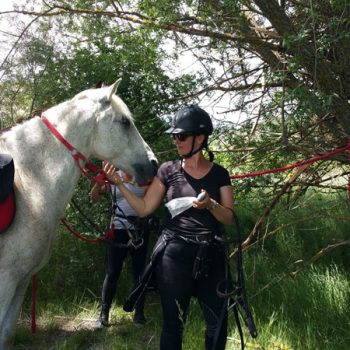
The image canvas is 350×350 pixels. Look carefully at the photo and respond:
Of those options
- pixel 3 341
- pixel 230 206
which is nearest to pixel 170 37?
pixel 230 206

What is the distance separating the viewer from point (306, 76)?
3.36 meters

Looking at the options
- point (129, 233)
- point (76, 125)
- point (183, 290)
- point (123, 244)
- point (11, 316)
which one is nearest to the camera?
point (183, 290)

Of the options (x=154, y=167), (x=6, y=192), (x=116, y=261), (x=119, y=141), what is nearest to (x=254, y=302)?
(x=116, y=261)

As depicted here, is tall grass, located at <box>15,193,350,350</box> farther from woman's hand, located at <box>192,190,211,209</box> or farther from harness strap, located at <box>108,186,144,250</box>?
woman's hand, located at <box>192,190,211,209</box>

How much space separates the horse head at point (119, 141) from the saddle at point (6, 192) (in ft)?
1.75

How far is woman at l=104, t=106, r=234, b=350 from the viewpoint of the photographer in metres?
2.33

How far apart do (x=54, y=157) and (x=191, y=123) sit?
34.1 inches

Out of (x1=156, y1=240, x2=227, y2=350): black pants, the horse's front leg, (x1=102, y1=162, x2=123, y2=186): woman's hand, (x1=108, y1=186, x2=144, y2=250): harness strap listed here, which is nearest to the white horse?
the horse's front leg

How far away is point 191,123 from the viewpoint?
93.8 inches

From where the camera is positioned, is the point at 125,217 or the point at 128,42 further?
the point at 128,42

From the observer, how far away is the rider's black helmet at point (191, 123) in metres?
2.38

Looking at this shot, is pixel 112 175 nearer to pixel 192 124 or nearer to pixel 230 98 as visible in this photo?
pixel 192 124

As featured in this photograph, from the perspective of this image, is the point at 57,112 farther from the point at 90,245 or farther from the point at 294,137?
the point at 294,137

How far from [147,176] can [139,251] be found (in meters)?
1.45
